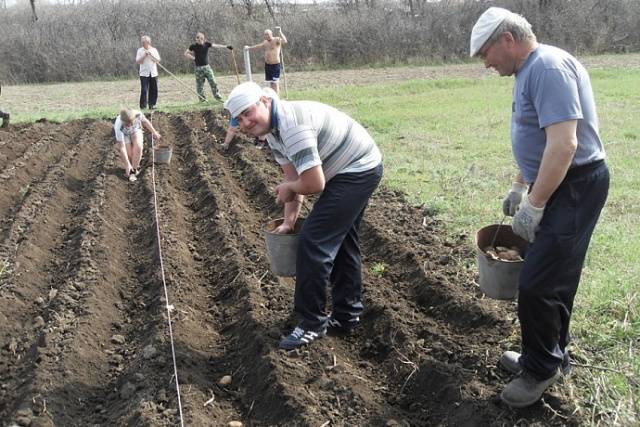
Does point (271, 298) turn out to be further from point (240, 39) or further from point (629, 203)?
point (240, 39)

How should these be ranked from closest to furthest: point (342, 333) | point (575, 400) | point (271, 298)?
point (575, 400) → point (342, 333) → point (271, 298)

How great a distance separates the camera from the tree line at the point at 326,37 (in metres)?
25.3

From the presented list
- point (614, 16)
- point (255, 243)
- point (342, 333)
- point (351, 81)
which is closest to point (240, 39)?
point (351, 81)

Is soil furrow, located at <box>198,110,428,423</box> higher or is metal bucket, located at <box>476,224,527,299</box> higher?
metal bucket, located at <box>476,224,527,299</box>

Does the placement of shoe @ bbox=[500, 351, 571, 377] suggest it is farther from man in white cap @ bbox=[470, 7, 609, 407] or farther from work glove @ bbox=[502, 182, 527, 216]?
work glove @ bbox=[502, 182, 527, 216]

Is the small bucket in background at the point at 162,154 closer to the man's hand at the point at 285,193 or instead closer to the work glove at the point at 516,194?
the man's hand at the point at 285,193

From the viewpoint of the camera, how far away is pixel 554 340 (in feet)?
10.0

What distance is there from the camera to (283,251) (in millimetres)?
4102

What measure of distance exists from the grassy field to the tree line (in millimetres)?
5283

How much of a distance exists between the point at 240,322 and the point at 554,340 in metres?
2.22

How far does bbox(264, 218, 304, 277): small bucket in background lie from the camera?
4055 mm

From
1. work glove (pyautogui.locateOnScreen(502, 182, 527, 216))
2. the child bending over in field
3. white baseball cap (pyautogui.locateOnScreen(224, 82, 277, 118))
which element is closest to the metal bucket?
work glove (pyautogui.locateOnScreen(502, 182, 527, 216))

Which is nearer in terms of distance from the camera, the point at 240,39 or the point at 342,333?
the point at 342,333

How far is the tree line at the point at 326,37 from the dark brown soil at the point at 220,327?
18.5 metres
